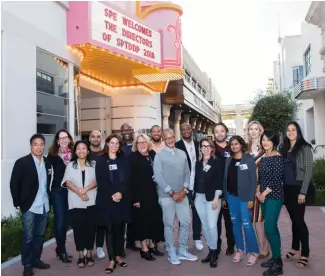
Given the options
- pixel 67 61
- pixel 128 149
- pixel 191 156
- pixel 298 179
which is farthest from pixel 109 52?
pixel 298 179

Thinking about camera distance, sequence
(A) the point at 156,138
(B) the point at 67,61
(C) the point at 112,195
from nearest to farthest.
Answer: (C) the point at 112,195 < (A) the point at 156,138 < (B) the point at 67,61

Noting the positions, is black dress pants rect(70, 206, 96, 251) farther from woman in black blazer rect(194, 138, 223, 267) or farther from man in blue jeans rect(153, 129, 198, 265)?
woman in black blazer rect(194, 138, 223, 267)

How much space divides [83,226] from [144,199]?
3.08 feet

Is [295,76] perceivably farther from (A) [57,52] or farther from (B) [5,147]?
(B) [5,147]

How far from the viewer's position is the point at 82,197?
16.3ft

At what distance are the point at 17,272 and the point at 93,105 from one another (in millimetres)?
9489

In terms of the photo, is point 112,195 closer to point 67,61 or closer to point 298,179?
point 298,179

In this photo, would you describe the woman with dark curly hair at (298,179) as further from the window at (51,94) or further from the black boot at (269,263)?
the window at (51,94)

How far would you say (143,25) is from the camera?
1051 cm

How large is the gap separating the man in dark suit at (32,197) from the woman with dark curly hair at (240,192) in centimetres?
253

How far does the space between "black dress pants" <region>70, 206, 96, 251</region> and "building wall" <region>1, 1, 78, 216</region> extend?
2323 millimetres

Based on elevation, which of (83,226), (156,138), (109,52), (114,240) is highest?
(109,52)

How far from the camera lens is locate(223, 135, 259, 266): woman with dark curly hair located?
474cm

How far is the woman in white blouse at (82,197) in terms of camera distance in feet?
16.4
